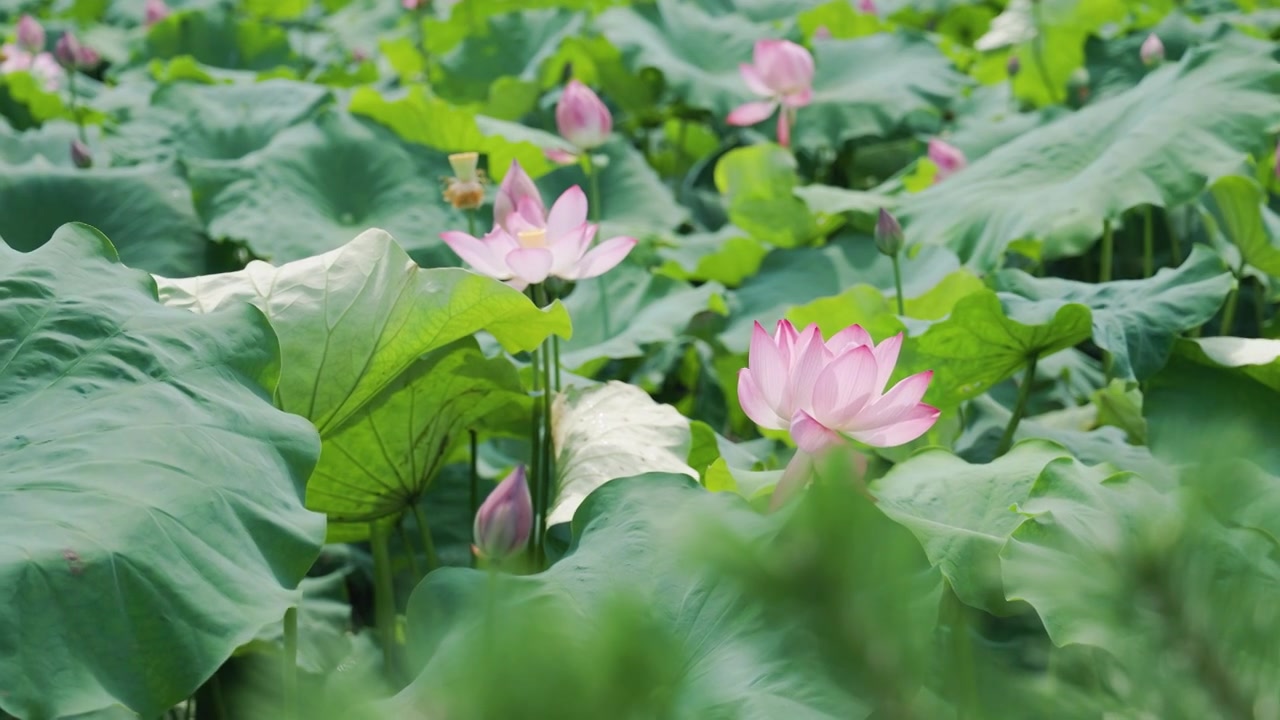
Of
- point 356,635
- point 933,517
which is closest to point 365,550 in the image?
point 356,635

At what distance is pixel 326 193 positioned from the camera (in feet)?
6.59

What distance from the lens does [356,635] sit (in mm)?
1439

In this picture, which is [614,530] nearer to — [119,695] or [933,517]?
[933,517]

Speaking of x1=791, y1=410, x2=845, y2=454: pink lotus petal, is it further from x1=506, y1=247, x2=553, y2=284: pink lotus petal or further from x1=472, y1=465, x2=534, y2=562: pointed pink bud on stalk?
x1=506, y1=247, x2=553, y2=284: pink lotus petal

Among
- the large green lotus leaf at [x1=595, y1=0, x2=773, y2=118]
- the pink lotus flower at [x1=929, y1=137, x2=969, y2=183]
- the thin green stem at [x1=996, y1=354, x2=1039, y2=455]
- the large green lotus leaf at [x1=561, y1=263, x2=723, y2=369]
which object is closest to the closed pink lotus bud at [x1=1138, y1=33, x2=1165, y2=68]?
the pink lotus flower at [x1=929, y1=137, x2=969, y2=183]

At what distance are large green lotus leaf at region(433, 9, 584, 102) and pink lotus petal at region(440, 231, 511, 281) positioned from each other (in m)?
1.75

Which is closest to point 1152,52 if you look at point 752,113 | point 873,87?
point 873,87

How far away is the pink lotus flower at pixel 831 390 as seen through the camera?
86cm

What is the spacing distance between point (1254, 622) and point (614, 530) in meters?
0.67

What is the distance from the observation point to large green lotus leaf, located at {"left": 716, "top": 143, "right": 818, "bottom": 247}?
1938 mm

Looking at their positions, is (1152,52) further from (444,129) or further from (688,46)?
(444,129)

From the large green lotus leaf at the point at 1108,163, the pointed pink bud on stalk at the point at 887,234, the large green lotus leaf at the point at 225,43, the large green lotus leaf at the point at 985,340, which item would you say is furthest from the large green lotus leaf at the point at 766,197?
the large green lotus leaf at the point at 225,43

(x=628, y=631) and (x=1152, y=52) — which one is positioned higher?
(x=628, y=631)

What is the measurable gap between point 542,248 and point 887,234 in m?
0.47
